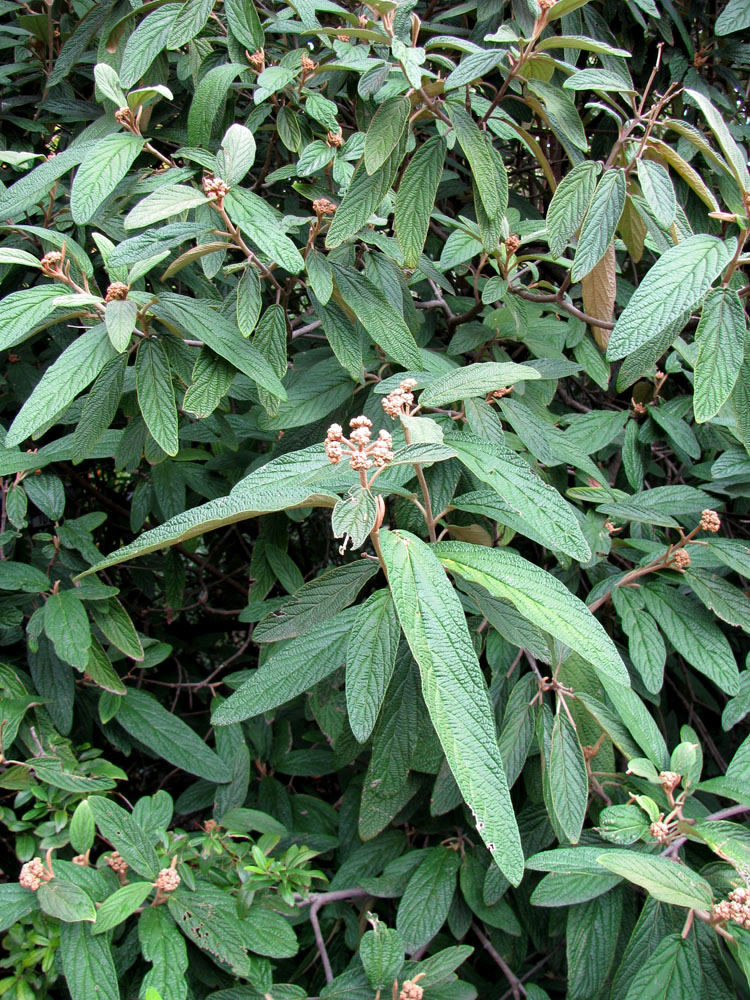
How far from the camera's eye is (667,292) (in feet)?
3.20

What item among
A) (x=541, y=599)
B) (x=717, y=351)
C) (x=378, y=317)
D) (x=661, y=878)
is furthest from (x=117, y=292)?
(x=661, y=878)

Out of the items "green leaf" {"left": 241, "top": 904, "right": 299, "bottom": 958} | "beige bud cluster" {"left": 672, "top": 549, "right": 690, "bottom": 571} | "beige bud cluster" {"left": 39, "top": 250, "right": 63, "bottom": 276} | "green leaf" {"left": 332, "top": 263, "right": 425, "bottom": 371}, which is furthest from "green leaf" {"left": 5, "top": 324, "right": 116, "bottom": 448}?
"beige bud cluster" {"left": 672, "top": 549, "right": 690, "bottom": 571}

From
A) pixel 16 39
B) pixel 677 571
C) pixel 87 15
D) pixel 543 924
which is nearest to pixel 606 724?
pixel 677 571

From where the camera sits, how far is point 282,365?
1161 millimetres

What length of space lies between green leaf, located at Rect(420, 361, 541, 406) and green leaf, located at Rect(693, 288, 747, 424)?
0.75 feet

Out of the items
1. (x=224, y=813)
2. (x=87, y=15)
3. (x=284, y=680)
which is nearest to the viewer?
(x=284, y=680)

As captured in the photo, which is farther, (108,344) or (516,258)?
(516,258)

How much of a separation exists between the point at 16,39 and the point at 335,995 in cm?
213

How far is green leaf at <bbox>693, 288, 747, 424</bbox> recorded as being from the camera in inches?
38.7

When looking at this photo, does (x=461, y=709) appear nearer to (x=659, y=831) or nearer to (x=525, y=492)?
(x=525, y=492)

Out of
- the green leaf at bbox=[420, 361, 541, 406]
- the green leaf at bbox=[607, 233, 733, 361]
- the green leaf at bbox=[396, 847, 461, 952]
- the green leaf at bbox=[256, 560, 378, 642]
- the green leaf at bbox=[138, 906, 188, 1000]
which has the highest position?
the green leaf at bbox=[607, 233, 733, 361]

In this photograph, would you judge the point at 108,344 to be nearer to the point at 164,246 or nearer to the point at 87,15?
the point at 164,246

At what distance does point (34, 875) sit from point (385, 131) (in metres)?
1.15

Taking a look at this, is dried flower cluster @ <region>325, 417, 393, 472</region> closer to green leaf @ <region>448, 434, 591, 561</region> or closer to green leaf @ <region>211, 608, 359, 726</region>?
green leaf @ <region>448, 434, 591, 561</region>
